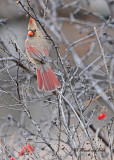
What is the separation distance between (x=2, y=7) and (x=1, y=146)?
525cm

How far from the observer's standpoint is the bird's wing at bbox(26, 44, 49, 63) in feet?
10.4

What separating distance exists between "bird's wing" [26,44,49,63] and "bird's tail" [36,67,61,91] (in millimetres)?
126

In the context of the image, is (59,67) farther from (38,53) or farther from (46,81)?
(46,81)

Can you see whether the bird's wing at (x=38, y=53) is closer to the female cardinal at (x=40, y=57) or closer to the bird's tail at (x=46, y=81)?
the female cardinal at (x=40, y=57)

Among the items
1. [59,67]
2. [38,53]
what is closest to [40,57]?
[38,53]

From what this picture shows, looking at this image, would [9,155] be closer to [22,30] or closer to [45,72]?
[45,72]

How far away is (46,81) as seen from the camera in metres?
→ 2.85

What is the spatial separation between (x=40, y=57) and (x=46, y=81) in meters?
0.45

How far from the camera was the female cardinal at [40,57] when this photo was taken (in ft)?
9.25

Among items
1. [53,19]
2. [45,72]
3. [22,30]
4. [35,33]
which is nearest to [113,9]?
[53,19]

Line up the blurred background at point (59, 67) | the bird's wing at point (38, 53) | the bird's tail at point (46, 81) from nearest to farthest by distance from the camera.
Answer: the blurred background at point (59, 67) < the bird's tail at point (46, 81) < the bird's wing at point (38, 53)

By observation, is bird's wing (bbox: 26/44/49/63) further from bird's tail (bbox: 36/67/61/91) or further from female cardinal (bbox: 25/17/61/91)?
bird's tail (bbox: 36/67/61/91)

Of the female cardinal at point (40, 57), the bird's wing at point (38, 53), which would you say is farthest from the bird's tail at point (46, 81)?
the bird's wing at point (38, 53)

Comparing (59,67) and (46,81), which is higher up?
(59,67)
